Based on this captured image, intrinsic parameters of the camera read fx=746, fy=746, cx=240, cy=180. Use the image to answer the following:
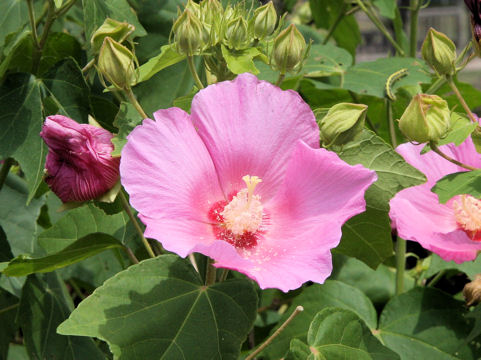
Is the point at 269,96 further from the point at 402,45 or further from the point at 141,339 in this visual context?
the point at 402,45

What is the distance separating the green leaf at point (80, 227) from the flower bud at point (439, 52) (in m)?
0.46

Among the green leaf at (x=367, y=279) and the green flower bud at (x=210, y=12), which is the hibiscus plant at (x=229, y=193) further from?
the green leaf at (x=367, y=279)

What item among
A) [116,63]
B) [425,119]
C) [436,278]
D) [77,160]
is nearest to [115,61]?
[116,63]

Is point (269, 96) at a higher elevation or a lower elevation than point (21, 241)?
higher

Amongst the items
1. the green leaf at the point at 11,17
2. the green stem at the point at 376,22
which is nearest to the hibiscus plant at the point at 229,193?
the green leaf at the point at 11,17

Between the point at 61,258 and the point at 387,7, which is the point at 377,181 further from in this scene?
the point at 387,7

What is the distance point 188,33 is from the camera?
2.56 ft

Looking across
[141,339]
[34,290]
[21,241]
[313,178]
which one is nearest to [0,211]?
[21,241]

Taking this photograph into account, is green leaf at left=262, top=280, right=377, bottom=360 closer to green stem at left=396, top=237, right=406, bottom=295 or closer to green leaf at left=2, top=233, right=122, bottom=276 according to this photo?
green stem at left=396, top=237, right=406, bottom=295

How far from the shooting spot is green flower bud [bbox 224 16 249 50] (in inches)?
31.9

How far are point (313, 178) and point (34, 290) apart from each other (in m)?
0.41

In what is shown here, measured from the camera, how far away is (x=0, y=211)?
1.17 m

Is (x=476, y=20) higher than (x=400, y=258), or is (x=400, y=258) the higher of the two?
(x=476, y=20)

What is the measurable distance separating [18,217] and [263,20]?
1.77ft
